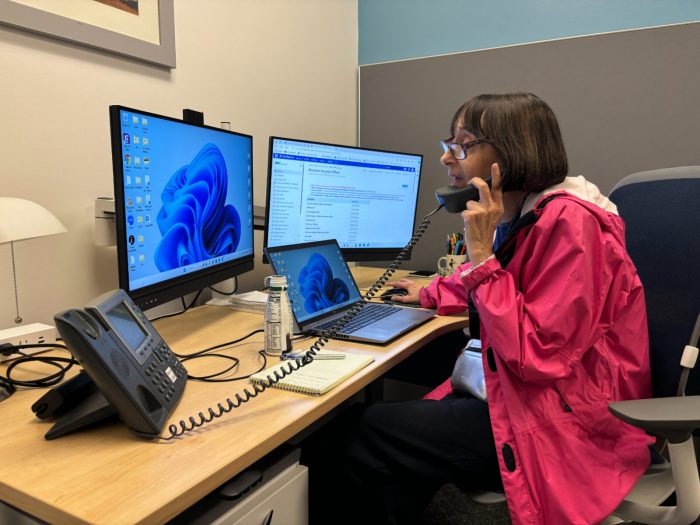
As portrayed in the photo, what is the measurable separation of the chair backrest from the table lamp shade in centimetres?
120

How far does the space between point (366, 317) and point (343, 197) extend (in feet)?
1.93

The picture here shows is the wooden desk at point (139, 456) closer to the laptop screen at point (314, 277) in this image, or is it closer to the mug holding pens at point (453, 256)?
the laptop screen at point (314, 277)

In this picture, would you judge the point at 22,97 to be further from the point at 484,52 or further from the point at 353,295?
the point at 484,52

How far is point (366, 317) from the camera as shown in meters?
1.38

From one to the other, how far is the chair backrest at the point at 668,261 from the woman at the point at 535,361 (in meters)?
0.05

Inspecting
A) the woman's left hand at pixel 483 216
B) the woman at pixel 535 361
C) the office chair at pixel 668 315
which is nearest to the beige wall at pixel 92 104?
the woman at pixel 535 361

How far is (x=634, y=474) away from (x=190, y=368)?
0.83 meters

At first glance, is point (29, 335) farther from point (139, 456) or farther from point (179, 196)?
point (139, 456)

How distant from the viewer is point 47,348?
1.13m

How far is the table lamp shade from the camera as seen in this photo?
100cm

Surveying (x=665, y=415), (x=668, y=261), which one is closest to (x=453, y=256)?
(x=668, y=261)

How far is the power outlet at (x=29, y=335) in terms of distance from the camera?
1.09 m

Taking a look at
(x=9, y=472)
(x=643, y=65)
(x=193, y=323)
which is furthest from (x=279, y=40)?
(x=9, y=472)

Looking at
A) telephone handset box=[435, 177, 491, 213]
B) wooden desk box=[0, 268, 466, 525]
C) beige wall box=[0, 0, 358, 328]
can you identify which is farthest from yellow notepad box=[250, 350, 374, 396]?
beige wall box=[0, 0, 358, 328]
